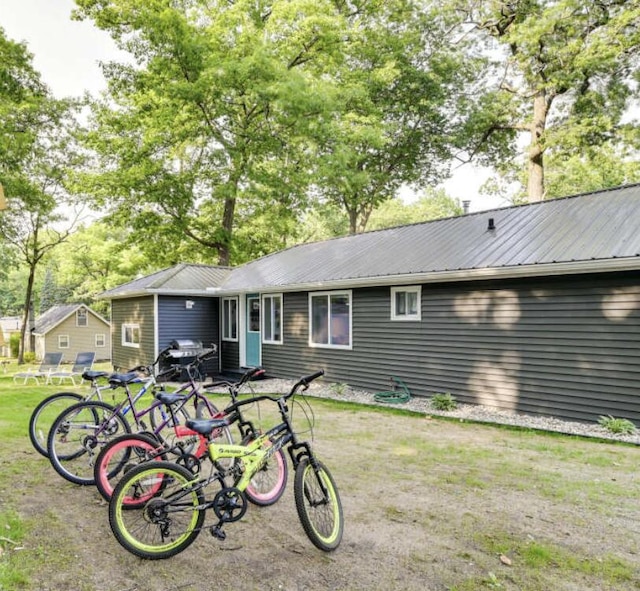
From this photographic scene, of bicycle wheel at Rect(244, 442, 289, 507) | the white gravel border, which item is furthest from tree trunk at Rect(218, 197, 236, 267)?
bicycle wheel at Rect(244, 442, 289, 507)

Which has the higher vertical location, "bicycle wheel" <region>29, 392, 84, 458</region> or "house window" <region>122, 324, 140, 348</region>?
"house window" <region>122, 324, 140, 348</region>

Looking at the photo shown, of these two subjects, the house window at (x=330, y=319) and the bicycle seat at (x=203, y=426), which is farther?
the house window at (x=330, y=319)

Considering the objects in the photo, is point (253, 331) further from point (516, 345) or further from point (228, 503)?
point (228, 503)

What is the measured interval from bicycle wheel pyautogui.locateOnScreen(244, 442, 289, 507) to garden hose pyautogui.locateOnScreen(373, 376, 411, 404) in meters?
4.92

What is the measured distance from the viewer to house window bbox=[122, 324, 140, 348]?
14.2 meters

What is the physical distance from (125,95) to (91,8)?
2.67 meters

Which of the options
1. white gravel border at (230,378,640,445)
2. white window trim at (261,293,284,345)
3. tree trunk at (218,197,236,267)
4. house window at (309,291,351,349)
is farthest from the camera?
tree trunk at (218,197,236,267)

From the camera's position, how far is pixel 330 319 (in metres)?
10.5

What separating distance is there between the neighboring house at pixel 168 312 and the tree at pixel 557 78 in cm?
1263

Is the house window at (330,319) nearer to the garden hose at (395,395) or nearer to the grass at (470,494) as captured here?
the garden hose at (395,395)

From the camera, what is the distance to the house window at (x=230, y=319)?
13.3m

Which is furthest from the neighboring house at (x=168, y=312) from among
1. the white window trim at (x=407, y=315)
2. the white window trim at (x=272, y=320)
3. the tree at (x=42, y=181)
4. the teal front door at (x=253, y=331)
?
the white window trim at (x=407, y=315)

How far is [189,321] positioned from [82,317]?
1846 cm

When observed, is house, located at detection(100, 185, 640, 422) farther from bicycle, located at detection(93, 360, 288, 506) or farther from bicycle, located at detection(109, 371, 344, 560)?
bicycle, located at detection(109, 371, 344, 560)
